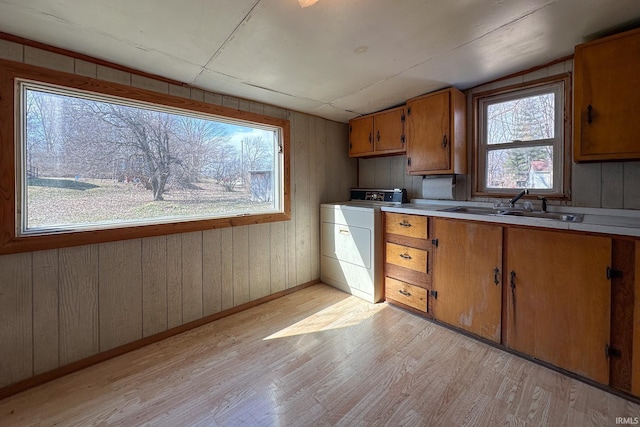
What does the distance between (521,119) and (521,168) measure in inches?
17.0

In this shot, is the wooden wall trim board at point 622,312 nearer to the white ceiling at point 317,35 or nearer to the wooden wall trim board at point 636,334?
the wooden wall trim board at point 636,334

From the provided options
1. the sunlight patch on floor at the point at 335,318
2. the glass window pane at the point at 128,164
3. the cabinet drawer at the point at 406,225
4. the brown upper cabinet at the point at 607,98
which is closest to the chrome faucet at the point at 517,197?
the brown upper cabinet at the point at 607,98

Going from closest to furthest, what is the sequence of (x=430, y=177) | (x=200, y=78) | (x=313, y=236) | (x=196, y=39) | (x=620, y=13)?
(x=620, y=13)
(x=196, y=39)
(x=200, y=78)
(x=430, y=177)
(x=313, y=236)

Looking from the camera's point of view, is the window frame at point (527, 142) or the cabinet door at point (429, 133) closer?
the window frame at point (527, 142)

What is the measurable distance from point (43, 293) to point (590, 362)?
3467mm

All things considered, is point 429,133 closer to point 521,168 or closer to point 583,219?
point 521,168

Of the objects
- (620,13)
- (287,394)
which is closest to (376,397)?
(287,394)

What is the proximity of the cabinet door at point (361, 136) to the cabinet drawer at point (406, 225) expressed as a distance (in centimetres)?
99

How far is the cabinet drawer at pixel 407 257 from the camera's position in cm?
249

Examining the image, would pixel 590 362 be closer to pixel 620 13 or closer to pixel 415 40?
pixel 620 13

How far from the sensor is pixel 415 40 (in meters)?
1.77

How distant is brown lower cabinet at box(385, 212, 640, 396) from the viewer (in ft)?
5.04

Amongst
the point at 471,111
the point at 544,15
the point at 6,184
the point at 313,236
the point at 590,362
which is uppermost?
the point at 544,15

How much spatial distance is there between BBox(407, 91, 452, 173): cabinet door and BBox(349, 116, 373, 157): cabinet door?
572 millimetres
